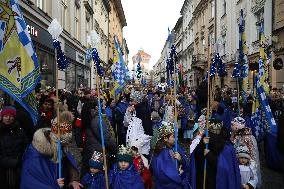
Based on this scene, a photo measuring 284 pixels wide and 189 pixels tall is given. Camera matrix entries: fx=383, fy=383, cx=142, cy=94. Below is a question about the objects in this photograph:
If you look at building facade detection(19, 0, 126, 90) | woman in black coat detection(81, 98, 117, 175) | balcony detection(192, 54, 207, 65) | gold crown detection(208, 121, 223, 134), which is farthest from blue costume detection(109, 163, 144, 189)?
balcony detection(192, 54, 207, 65)

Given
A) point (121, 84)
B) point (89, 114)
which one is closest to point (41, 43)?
point (121, 84)

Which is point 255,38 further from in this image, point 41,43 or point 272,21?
point 41,43

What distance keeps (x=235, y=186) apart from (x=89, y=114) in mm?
2550

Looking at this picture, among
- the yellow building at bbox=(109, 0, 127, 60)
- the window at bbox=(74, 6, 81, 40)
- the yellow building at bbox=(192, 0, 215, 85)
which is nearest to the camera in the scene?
the window at bbox=(74, 6, 81, 40)

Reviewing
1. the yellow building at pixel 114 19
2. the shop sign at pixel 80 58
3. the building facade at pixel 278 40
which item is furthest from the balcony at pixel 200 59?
the building facade at pixel 278 40

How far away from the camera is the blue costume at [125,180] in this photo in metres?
4.31

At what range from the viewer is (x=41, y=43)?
49.7 ft

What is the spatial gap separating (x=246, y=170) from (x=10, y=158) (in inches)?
114

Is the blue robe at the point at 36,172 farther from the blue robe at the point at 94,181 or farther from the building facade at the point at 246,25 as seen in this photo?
the building facade at the point at 246,25

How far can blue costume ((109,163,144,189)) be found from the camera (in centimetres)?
431

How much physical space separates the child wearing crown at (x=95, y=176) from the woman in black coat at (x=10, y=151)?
788mm

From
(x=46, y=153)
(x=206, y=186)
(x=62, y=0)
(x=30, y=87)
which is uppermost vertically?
(x=62, y=0)

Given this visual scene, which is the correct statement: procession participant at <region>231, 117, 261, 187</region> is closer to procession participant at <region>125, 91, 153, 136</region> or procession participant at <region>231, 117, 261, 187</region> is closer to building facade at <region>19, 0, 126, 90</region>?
procession participant at <region>125, 91, 153, 136</region>

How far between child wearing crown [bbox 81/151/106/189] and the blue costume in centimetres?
12
